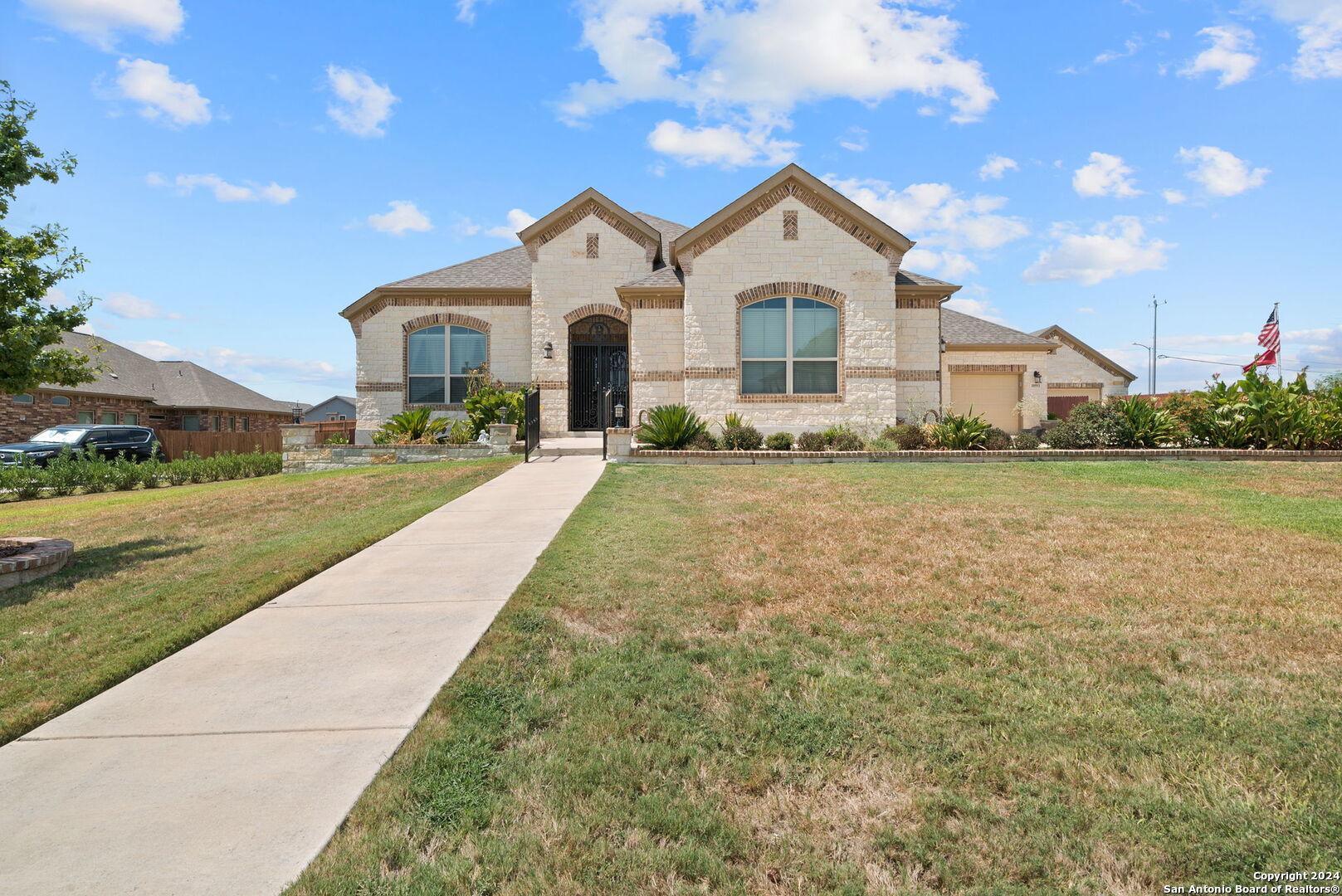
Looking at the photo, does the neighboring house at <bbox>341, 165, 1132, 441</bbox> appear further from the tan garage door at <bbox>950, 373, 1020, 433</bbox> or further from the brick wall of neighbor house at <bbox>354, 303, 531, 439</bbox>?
the tan garage door at <bbox>950, 373, 1020, 433</bbox>

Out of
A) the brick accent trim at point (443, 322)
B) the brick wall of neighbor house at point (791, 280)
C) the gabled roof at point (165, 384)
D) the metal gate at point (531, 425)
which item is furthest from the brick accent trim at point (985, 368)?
the gabled roof at point (165, 384)

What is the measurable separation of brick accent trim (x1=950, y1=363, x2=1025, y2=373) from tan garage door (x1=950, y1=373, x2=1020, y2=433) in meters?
0.15

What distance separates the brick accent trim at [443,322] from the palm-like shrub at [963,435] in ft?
44.7

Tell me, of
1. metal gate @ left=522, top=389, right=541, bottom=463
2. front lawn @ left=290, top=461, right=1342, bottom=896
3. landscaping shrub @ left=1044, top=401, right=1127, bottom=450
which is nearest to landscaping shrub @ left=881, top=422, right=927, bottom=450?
landscaping shrub @ left=1044, top=401, right=1127, bottom=450

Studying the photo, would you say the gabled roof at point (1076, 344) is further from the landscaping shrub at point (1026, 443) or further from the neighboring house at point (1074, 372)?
the landscaping shrub at point (1026, 443)

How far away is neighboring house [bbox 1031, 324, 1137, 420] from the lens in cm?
3128

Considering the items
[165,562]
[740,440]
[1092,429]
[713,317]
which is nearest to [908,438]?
[740,440]

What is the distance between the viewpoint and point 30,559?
299 inches

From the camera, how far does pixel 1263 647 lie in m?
4.54

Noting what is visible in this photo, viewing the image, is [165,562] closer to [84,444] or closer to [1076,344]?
[84,444]

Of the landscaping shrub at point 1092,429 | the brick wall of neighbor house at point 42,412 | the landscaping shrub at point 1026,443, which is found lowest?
the landscaping shrub at point 1026,443

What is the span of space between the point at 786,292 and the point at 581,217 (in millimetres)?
6934

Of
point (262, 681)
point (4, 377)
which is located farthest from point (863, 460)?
point (4, 377)

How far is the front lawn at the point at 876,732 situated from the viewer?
2543mm
